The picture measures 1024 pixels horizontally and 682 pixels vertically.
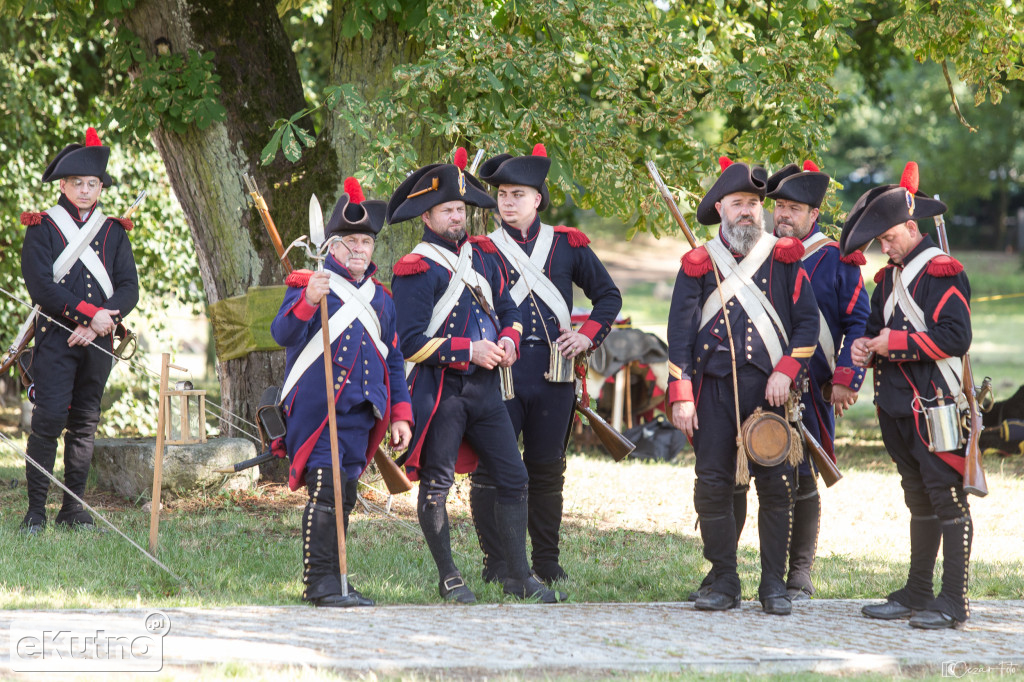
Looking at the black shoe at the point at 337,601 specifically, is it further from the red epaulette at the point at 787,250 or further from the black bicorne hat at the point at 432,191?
the red epaulette at the point at 787,250

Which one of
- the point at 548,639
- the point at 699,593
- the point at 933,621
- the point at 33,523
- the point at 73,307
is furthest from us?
the point at 33,523

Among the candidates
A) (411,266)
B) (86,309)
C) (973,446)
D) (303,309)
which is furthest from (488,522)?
(86,309)

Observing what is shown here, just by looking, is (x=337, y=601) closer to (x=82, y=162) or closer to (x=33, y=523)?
(x=33, y=523)

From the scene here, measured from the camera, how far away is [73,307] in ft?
22.4

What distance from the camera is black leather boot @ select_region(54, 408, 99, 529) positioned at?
280 inches

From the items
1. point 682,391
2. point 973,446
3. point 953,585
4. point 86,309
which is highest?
point 86,309

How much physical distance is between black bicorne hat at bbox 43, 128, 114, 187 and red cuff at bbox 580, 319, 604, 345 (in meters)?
3.09

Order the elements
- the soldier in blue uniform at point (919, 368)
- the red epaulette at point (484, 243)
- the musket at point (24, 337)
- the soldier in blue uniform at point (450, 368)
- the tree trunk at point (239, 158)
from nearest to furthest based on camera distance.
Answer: the soldier in blue uniform at point (919, 368) → the soldier in blue uniform at point (450, 368) → the red epaulette at point (484, 243) → the musket at point (24, 337) → the tree trunk at point (239, 158)

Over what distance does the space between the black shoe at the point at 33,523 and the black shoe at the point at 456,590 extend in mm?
2858

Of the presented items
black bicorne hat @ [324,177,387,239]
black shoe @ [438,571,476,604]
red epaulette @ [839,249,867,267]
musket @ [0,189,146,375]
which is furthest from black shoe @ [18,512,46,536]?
red epaulette @ [839,249,867,267]

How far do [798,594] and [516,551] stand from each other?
150 centimetres

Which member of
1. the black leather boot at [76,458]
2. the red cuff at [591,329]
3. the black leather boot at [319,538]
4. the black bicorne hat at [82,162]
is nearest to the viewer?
the black leather boot at [319,538]

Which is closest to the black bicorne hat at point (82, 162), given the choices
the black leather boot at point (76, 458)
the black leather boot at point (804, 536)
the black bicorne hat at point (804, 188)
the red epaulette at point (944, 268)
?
the black leather boot at point (76, 458)

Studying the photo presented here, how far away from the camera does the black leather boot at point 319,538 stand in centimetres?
532
